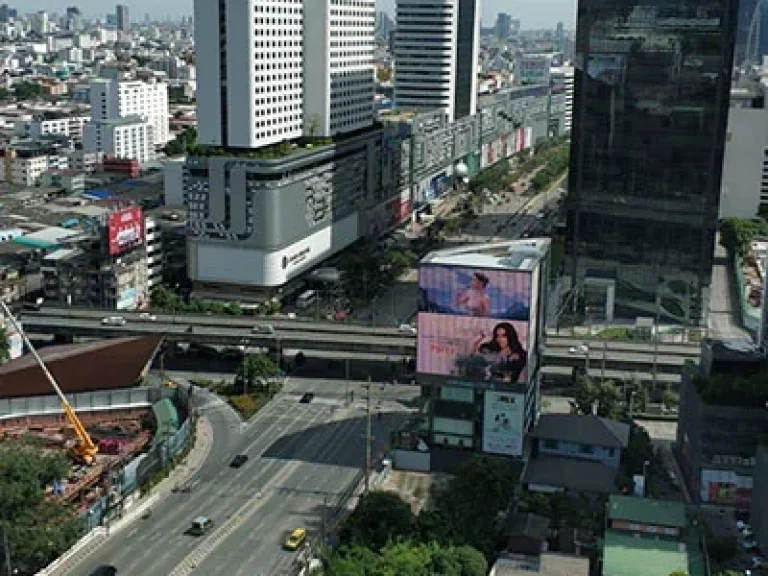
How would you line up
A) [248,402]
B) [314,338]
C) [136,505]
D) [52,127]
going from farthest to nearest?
[52,127]
[314,338]
[248,402]
[136,505]

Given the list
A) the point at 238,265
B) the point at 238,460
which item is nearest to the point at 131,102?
the point at 238,265

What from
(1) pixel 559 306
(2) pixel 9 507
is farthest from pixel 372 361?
(2) pixel 9 507

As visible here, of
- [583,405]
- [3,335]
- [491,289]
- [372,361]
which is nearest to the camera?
[491,289]

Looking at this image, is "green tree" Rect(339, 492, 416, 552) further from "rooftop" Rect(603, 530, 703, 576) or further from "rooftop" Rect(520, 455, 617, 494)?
"rooftop" Rect(520, 455, 617, 494)

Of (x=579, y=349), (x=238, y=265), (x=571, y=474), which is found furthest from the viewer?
(x=238, y=265)

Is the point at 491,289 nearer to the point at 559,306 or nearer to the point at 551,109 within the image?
the point at 559,306

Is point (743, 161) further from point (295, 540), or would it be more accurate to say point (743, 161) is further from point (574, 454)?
point (295, 540)

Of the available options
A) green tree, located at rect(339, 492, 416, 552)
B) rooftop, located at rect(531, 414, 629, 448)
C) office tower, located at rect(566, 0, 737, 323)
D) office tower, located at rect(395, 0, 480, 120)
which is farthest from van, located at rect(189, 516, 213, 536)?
office tower, located at rect(395, 0, 480, 120)
